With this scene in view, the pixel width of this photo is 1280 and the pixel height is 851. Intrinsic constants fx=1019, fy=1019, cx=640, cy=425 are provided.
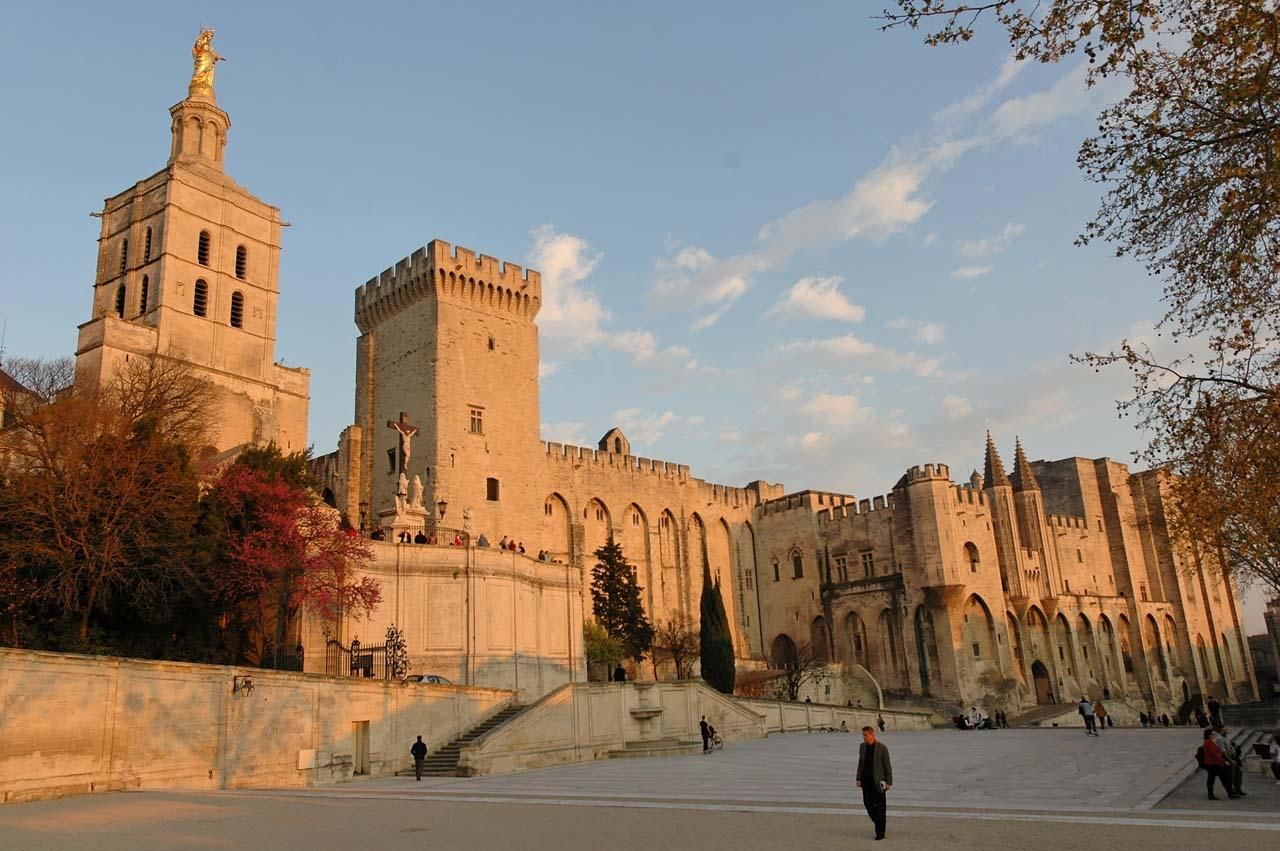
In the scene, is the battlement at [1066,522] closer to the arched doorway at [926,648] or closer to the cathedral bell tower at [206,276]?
the arched doorway at [926,648]

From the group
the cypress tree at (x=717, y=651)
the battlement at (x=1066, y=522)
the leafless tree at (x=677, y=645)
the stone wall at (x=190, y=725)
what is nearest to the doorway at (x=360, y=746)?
the stone wall at (x=190, y=725)

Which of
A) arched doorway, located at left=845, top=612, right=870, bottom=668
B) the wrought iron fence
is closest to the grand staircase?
the wrought iron fence

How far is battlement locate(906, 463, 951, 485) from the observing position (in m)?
49.7

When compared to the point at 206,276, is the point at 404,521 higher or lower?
lower

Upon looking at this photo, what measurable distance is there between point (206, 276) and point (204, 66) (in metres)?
10.3

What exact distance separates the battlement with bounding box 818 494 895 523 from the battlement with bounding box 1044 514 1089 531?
A: 1113 cm

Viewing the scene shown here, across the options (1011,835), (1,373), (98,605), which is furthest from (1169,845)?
(1,373)

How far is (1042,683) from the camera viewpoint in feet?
171

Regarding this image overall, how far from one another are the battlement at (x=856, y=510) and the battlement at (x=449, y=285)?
19.5 metres

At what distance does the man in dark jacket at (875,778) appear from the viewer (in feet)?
32.9

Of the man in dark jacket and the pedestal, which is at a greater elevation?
the pedestal

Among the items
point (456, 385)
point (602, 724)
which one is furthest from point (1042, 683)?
point (602, 724)

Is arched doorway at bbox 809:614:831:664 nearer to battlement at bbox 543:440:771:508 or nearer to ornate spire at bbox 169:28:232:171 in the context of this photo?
battlement at bbox 543:440:771:508

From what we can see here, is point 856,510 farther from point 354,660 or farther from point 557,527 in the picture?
point 354,660
